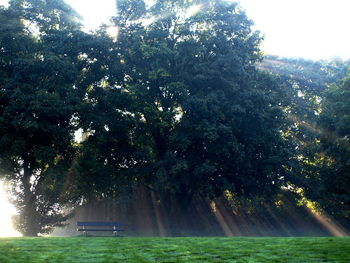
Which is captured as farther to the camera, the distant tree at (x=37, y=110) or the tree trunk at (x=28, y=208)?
the tree trunk at (x=28, y=208)

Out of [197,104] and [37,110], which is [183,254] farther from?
[37,110]

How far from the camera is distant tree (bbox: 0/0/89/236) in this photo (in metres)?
23.3

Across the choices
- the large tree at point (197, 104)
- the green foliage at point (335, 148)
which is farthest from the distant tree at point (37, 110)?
the green foliage at point (335, 148)

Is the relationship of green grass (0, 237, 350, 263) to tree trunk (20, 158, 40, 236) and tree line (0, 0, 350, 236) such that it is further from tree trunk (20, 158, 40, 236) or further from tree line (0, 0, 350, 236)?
tree trunk (20, 158, 40, 236)

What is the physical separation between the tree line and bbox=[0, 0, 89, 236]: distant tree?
0.09m

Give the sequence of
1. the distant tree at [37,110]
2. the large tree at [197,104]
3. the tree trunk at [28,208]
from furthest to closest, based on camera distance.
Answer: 1. the tree trunk at [28,208]
2. the large tree at [197,104]
3. the distant tree at [37,110]

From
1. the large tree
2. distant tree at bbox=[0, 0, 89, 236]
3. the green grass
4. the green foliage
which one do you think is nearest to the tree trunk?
distant tree at bbox=[0, 0, 89, 236]

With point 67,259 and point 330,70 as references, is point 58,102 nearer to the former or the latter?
point 67,259

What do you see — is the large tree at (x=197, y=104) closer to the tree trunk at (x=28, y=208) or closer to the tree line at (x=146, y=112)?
the tree line at (x=146, y=112)

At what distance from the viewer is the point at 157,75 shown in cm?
2625

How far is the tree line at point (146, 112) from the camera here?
2442cm

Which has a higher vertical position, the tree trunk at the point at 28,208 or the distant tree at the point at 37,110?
the distant tree at the point at 37,110

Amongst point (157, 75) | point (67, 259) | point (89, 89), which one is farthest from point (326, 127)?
point (67, 259)

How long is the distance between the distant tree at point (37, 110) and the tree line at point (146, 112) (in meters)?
0.09
